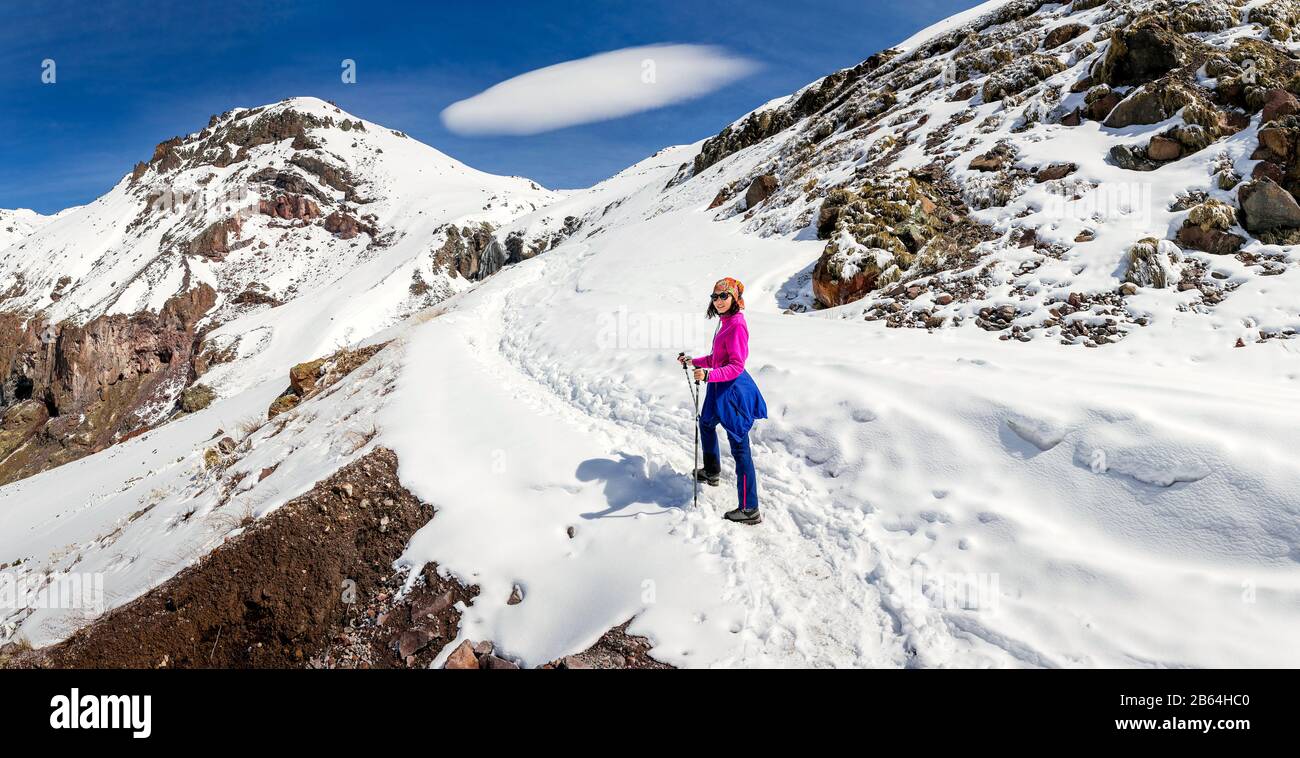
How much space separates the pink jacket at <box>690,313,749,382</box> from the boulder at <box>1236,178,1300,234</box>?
43.1 ft

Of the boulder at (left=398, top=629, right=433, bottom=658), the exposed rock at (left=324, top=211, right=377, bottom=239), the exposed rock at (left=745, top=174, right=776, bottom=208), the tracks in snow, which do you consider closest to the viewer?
the tracks in snow

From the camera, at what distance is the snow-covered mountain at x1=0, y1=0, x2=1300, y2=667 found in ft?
14.5

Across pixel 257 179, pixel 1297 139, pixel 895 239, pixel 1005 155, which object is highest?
pixel 257 179

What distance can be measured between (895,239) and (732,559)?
12.6 metres

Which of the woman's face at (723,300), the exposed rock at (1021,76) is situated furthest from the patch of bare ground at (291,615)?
the exposed rock at (1021,76)

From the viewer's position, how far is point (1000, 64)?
80.4ft

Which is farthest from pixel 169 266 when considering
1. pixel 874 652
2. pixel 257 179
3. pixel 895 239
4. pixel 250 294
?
pixel 874 652

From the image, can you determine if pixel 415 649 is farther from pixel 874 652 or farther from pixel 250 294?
pixel 250 294

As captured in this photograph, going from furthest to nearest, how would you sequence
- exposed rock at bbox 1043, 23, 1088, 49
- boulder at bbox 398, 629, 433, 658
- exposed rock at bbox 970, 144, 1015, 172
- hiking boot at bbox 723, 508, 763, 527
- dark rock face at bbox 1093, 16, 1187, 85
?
exposed rock at bbox 1043, 23, 1088, 49, exposed rock at bbox 970, 144, 1015, 172, dark rock face at bbox 1093, 16, 1187, 85, hiking boot at bbox 723, 508, 763, 527, boulder at bbox 398, 629, 433, 658

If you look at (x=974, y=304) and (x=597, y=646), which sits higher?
(x=974, y=304)

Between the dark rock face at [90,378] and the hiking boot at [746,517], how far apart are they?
5996 centimetres

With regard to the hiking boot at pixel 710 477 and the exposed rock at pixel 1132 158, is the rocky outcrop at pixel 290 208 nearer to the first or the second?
the exposed rock at pixel 1132 158

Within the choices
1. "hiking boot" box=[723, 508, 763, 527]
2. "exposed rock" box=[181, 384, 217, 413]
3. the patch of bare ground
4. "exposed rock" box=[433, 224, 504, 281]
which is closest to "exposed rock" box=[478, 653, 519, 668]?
the patch of bare ground

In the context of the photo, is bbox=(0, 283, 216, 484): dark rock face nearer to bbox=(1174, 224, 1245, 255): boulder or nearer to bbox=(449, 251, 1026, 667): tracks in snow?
bbox=(449, 251, 1026, 667): tracks in snow
